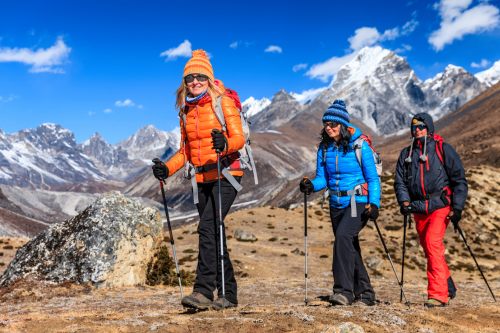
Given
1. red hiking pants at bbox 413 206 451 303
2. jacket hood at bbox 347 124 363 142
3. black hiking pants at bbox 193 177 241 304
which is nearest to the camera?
black hiking pants at bbox 193 177 241 304

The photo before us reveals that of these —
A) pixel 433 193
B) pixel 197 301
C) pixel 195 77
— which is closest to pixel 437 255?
pixel 433 193

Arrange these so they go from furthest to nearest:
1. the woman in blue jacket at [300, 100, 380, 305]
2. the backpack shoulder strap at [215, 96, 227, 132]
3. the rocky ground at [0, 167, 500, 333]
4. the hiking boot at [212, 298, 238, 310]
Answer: the woman in blue jacket at [300, 100, 380, 305], the backpack shoulder strap at [215, 96, 227, 132], the hiking boot at [212, 298, 238, 310], the rocky ground at [0, 167, 500, 333]

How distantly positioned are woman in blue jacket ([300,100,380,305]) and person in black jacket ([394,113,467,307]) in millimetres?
1497

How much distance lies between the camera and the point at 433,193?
440 inches

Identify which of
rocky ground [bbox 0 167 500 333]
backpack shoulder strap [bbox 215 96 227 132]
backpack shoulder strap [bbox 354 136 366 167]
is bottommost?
rocky ground [bbox 0 167 500 333]

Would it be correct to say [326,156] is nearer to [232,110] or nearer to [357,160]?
[357,160]

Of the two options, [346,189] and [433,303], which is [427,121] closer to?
[346,189]

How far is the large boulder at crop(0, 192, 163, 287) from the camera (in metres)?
17.2

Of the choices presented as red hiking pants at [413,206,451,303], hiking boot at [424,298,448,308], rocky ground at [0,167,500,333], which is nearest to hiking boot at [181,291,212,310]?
rocky ground at [0,167,500,333]

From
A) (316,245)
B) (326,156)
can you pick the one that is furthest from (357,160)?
(316,245)

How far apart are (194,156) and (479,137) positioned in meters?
159

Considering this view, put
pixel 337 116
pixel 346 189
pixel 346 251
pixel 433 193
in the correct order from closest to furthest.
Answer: pixel 346 251 < pixel 346 189 < pixel 337 116 < pixel 433 193

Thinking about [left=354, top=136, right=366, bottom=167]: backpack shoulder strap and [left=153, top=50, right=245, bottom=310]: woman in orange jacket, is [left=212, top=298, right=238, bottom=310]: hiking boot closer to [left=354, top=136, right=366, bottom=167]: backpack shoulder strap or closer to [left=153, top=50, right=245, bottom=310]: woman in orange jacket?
[left=153, top=50, right=245, bottom=310]: woman in orange jacket

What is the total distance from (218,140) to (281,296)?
8748 millimetres
